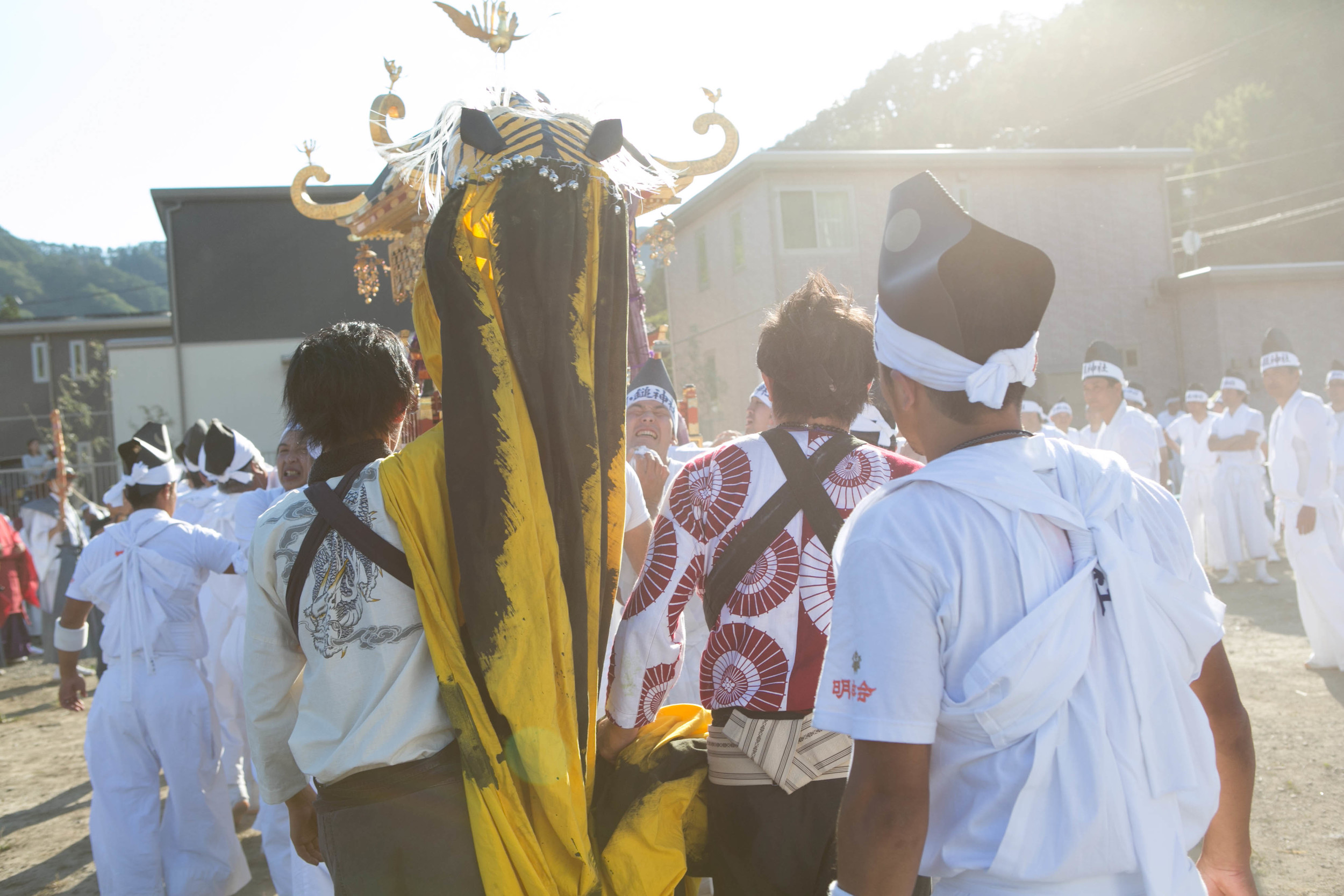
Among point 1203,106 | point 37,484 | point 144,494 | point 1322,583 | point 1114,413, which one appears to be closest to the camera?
point 144,494

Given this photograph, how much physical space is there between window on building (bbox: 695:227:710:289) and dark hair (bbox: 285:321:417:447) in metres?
19.5

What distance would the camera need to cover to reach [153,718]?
15.2ft

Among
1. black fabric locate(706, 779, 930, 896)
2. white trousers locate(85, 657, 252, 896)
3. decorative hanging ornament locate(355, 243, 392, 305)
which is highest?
decorative hanging ornament locate(355, 243, 392, 305)

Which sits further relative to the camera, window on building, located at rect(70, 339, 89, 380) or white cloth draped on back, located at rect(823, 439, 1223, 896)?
window on building, located at rect(70, 339, 89, 380)

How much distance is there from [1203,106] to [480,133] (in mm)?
35116

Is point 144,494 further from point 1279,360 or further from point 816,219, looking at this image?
point 816,219

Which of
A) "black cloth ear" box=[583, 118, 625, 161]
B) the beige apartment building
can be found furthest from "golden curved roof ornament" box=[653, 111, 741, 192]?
the beige apartment building

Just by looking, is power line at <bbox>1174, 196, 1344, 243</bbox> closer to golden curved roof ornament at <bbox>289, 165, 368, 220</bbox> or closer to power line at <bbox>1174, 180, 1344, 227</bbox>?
power line at <bbox>1174, 180, 1344, 227</bbox>

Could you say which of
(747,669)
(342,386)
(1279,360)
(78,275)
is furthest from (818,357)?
(78,275)

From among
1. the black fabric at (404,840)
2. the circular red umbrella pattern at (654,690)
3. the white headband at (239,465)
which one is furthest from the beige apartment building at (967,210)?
the black fabric at (404,840)

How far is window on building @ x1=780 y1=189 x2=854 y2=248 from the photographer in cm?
1908

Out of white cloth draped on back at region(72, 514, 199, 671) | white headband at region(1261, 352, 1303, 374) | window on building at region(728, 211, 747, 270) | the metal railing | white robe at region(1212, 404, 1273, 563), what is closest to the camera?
white cloth draped on back at region(72, 514, 199, 671)

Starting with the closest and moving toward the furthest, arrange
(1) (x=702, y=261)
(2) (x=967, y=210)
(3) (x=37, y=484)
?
(3) (x=37, y=484) → (2) (x=967, y=210) → (1) (x=702, y=261)

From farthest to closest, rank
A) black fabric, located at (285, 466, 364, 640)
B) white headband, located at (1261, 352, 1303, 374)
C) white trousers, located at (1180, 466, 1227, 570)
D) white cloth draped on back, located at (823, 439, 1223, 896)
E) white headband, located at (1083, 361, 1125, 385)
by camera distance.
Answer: white trousers, located at (1180, 466, 1227, 570) < white headband, located at (1261, 352, 1303, 374) < white headband, located at (1083, 361, 1125, 385) < black fabric, located at (285, 466, 364, 640) < white cloth draped on back, located at (823, 439, 1223, 896)
